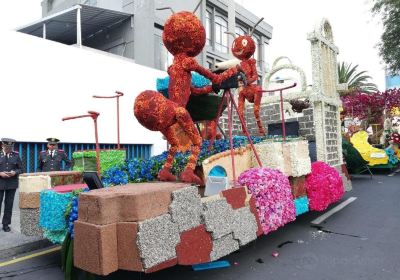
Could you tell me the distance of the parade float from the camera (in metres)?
2.52

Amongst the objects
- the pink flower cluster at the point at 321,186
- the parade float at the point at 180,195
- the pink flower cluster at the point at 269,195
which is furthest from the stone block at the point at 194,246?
the pink flower cluster at the point at 321,186

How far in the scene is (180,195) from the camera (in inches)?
110

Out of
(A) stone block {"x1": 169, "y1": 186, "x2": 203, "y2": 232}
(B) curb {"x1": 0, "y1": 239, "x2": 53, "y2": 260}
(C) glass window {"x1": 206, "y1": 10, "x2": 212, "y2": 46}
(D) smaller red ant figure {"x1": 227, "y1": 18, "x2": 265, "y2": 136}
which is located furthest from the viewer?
(C) glass window {"x1": 206, "y1": 10, "x2": 212, "y2": 46}

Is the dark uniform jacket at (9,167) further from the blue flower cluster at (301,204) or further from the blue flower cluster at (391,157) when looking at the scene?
the blue flower cluster at (391,157)

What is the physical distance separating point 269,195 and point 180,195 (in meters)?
1.56

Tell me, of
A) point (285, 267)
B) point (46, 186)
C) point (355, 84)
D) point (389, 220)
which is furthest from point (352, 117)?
point (355, 84)

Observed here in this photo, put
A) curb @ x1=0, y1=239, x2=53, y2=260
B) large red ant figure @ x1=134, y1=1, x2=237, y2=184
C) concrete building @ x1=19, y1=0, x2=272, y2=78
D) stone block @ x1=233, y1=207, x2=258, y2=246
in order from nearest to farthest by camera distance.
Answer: stone block @ x1=233, y1=207, x2=258, y2=246 → large red ant figure @ x1=134, y1=1, x2=237, y2=184 → curb @ x1=0, y1=239, x2=53, y2=260 → concrete building @ x1=19, y1=0, x2=272, y2=78

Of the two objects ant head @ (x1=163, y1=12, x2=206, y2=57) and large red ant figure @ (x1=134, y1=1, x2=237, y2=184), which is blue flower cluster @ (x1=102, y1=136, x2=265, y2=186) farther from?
ant head @ (x1=163, y1=12, x2=206, y2=57)

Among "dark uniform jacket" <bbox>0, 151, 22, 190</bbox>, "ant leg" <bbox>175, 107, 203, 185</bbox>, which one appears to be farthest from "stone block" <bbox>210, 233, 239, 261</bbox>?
"dark uniform jacket" <bbox>0, 151, 22, 190</bbox>

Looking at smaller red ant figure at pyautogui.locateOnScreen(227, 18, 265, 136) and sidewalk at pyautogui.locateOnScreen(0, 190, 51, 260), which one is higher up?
smaller red ant figure at pyautogui.locateOnScreen(227, 18, 265, 136)

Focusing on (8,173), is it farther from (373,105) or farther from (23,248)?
(373,105)

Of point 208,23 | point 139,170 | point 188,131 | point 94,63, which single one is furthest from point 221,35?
point 188,131

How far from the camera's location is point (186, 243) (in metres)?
2.78

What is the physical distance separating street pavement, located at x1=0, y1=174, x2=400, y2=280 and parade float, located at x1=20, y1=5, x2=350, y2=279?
42cm
